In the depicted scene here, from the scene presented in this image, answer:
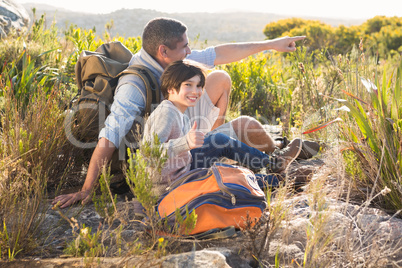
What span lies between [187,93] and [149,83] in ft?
1.33

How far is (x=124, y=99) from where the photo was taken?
2.87 metres

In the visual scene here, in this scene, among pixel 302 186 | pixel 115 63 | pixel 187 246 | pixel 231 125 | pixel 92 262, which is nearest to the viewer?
pixel 92 262

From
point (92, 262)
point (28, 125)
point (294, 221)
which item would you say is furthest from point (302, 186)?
point (28, 125)

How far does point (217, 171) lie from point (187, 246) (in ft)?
1.42

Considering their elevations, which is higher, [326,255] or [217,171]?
[217,171]

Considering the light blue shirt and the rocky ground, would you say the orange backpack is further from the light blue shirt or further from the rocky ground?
the light blue shirt

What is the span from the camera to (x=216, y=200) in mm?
2199

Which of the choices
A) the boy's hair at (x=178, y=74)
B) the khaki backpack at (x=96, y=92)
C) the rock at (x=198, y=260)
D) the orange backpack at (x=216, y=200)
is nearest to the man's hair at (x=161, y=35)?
the khaki backpack at (x=96, y=92)

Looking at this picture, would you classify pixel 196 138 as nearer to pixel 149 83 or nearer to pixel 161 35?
pixel 149 83

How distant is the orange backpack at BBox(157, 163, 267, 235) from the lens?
2184 millimetres

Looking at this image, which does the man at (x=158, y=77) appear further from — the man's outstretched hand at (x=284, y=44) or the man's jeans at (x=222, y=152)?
the man's jeans at (x=222, y=152)

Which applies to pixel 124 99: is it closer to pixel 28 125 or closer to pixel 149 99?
pixel 149 99

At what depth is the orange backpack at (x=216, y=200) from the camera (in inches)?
86.0

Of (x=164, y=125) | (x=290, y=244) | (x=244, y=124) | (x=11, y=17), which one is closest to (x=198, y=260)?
(x=290, y=244)
